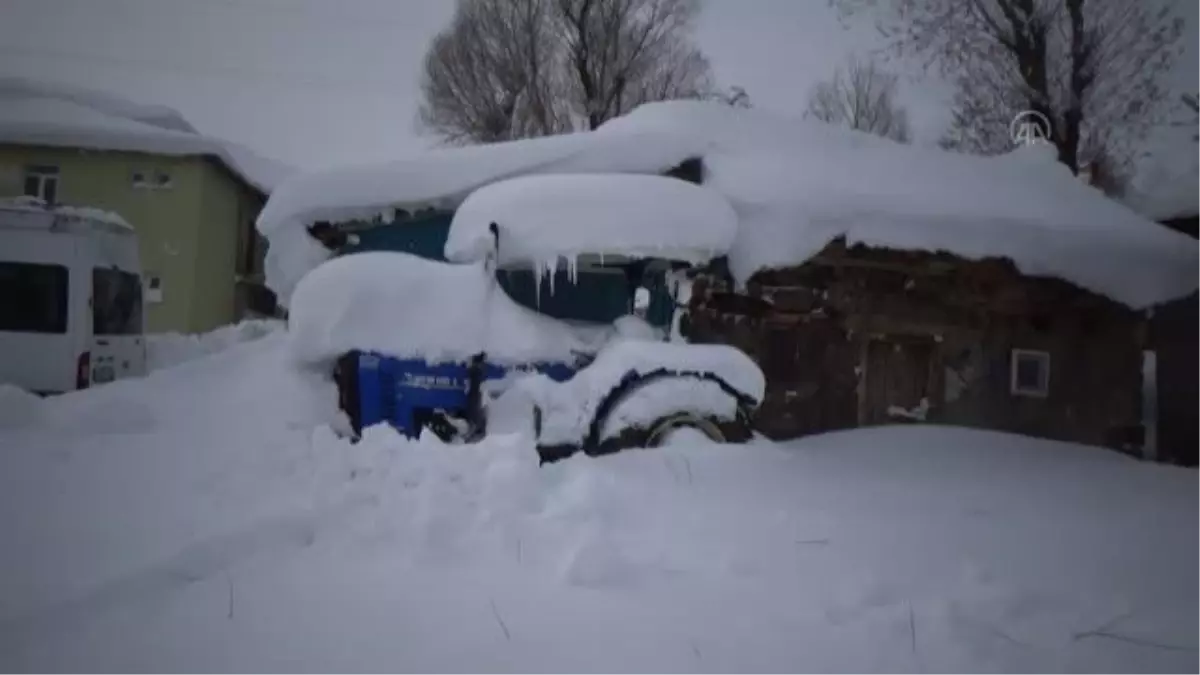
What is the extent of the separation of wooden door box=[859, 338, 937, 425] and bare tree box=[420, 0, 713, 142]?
224cm

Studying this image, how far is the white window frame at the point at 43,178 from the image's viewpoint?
1642 mm

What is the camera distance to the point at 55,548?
4.57 feet

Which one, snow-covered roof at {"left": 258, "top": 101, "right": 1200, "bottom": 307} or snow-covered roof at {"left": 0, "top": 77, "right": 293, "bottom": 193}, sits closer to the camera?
snow-covered roof at {"left": 0, "top": 77, "right": 293, "bottom": 193}

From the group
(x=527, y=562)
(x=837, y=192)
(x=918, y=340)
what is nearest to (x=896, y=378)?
(x=918, y=340)

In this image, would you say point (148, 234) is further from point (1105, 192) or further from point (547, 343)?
point (1105, 192)

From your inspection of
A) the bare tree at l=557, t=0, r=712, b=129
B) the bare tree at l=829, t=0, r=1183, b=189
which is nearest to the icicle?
the bare tree at l=557, t=0, r=712, b=129

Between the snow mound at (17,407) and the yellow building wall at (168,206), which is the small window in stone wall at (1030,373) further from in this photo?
the snow mound at (17,407)

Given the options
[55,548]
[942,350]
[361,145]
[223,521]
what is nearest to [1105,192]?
[942,350]

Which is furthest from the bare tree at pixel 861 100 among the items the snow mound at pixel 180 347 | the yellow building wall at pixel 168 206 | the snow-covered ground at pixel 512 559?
the snow mound at pixel 180 347

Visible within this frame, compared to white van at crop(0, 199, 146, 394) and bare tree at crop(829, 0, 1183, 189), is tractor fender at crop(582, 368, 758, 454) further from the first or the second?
white van at crop(0, 199, 146, 394)

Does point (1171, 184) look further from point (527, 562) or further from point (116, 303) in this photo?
point (116, 303)

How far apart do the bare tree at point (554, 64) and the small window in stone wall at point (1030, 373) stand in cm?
280

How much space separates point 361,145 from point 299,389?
3.83 ft

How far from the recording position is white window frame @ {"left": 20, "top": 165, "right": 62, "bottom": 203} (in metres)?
1.64
